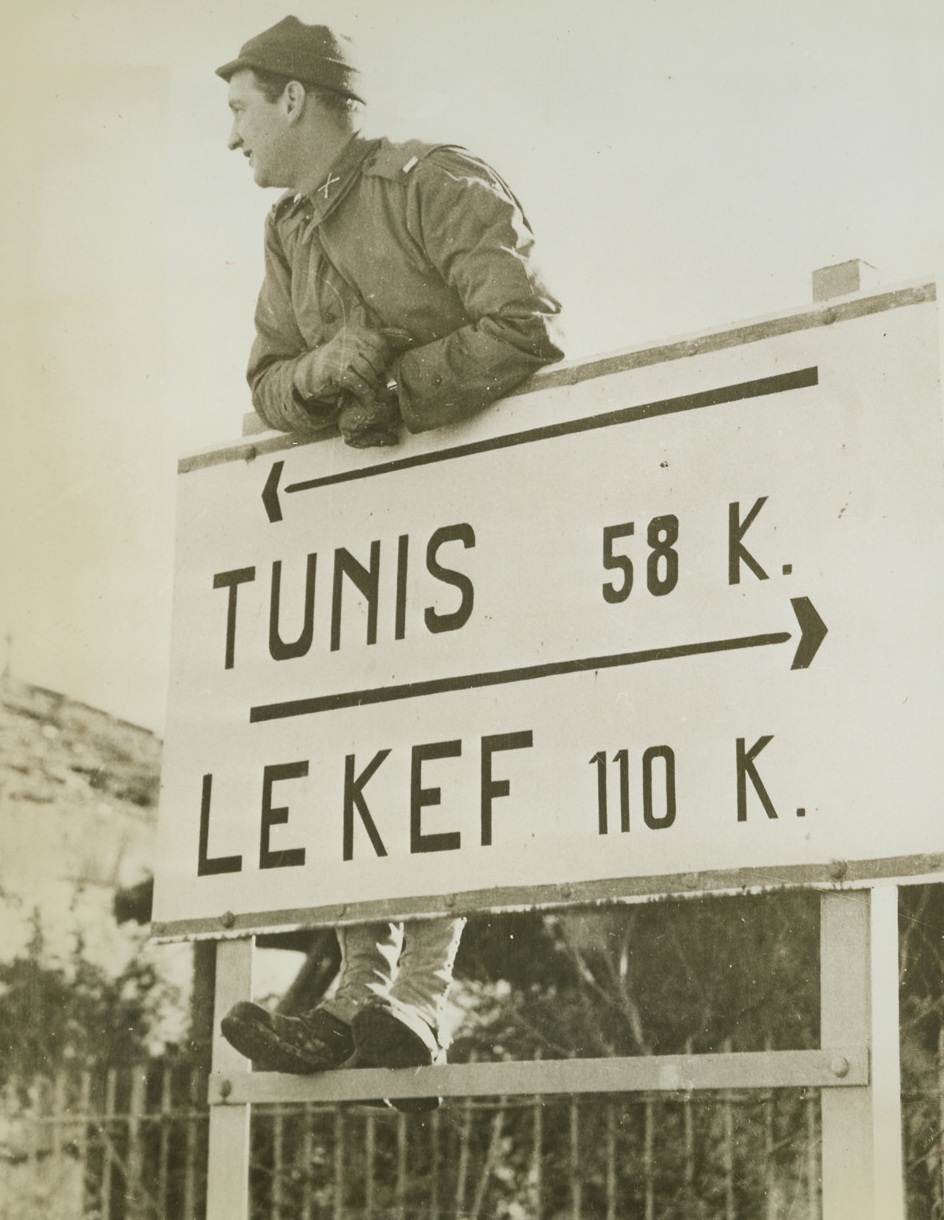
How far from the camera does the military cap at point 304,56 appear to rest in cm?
269

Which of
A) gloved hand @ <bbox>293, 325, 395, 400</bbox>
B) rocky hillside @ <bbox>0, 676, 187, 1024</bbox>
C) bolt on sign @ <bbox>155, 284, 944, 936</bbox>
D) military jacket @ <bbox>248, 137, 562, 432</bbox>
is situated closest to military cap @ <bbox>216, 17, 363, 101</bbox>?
military jacket @ <bbox>248, 137, 562, 432</bbox>

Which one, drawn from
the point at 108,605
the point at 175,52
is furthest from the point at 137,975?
the point at 175,52

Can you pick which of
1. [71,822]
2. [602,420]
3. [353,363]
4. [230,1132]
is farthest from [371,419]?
[230,1132]

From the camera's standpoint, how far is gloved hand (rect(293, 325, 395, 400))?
8.31 feet

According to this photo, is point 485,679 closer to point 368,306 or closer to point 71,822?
A: point 368,306

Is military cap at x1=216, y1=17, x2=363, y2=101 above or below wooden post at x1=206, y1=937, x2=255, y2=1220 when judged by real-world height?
above

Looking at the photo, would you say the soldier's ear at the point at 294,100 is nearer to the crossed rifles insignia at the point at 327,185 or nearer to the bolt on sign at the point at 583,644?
the crossed rifles insignia at the point at 327,185

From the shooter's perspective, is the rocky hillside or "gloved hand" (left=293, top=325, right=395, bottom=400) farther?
the rocky hillside

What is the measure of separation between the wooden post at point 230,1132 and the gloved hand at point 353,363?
2.59 ft

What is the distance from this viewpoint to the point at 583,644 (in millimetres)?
2352

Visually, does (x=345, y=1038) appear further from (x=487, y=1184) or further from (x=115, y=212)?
(x=115, y=212)

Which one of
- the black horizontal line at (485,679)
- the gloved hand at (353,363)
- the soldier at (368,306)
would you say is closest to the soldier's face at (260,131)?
the soldier at (368,306)

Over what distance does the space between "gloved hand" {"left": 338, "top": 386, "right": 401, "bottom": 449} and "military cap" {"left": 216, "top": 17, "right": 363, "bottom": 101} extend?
0.48 m

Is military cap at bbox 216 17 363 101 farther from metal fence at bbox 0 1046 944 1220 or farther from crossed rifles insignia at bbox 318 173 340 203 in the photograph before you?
metal fence at bbox 0 1046 944 1220
